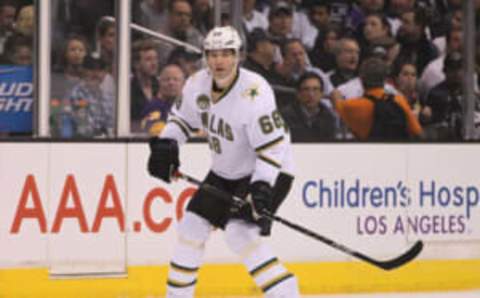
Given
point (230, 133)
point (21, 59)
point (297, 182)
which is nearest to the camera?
point (230, 133)

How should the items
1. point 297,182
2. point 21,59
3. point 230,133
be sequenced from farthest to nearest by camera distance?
point 297,182, point 21,59, point 230,133

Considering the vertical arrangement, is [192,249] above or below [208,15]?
below

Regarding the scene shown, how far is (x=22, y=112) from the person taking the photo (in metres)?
8.98

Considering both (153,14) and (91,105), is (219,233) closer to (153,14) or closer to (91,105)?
(91,105)

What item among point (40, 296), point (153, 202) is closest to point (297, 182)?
point (153, 202)

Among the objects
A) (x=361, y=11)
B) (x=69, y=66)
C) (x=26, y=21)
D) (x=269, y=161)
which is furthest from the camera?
(x=361, y=11)

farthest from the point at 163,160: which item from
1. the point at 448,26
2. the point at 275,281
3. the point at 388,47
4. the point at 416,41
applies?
the point at 448,26

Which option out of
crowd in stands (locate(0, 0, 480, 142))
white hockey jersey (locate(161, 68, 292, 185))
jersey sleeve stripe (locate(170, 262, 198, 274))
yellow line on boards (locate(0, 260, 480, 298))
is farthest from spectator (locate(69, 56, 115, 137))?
jersey sleeve stripe (locate(170, 262, 198, 274))

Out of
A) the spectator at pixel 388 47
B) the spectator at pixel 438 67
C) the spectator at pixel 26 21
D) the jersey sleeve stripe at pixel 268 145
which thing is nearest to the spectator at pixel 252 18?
the spectator at pixel 388 47

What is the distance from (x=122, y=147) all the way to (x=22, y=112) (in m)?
0.58

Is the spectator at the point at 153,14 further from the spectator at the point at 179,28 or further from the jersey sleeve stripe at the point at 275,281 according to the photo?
the jersey sleeve stripe at the point at 275,281

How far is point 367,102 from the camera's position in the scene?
974 centimetres

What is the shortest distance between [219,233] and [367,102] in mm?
1146

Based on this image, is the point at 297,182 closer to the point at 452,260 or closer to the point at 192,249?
the point at 452,260
